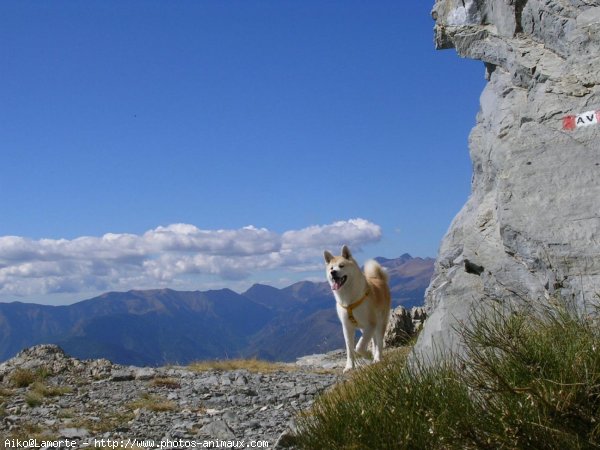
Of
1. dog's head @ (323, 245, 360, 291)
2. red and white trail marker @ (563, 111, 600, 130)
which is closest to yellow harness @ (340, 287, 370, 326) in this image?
dog's head @ (323, 245, 360, 291)

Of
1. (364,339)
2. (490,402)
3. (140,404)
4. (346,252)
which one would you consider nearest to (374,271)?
(346,252)

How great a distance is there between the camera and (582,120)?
8.52 m

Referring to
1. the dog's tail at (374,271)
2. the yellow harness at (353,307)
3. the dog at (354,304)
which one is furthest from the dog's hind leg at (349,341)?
the dog's tail at (374,271)

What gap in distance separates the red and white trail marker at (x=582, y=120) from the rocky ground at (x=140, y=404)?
5689mm

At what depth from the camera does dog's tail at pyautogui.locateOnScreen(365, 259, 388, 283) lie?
15.0 metres

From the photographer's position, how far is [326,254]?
554 inches

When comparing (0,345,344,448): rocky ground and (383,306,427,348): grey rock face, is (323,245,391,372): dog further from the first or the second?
(383,306,427,348): grey rock face

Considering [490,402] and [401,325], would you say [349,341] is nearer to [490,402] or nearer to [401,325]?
[401,325]

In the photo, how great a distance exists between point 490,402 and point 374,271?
10.7m

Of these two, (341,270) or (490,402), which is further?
(341,270)

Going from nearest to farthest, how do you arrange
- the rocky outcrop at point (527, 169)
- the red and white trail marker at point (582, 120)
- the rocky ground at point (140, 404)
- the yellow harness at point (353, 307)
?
the rocky outcrop at point (527, 169)
the rocky ground at point (140, 404)
the red and white trail marker at point (582, 120)
the yellow harness at point (353, 307)

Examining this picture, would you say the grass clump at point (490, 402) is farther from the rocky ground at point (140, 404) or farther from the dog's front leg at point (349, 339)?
the dog's front leg at point (349, 339)

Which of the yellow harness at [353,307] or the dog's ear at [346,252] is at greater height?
the dog's ear at [346,252]

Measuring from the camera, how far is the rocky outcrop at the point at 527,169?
742 centimetres
